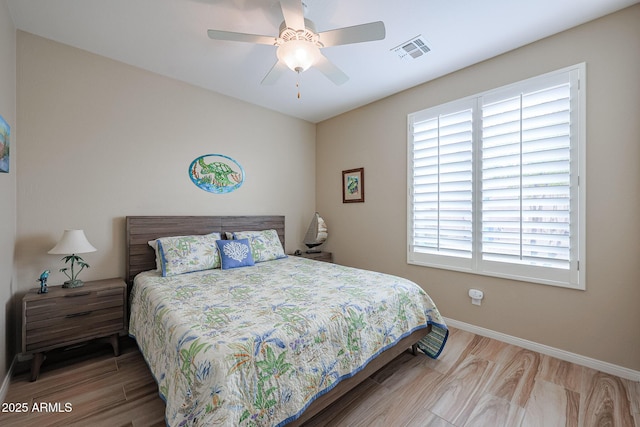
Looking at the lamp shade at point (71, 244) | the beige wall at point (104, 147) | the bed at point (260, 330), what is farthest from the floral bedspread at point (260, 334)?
the beige wall at point (104, 147)

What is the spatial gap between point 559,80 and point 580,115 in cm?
36

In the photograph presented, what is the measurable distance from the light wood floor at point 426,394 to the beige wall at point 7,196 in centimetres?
38

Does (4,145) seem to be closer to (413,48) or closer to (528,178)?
(413,48)

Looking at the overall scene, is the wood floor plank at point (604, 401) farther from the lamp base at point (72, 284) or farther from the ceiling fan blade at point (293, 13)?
the lamp base at point (72, 284)

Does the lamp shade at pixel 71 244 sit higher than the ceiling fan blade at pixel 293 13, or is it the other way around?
the ceiling fan blade at pixel 293 13

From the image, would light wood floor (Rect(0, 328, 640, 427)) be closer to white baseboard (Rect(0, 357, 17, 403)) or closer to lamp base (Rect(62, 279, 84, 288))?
white baseboard (Rect(0, 357, 17, 403))

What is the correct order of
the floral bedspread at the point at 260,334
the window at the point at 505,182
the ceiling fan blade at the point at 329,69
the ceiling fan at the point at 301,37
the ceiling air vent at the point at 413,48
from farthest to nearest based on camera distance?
the ceiling air vent at the point at 413,48 < the window at the point at 505,182 < the ceiling fan blade at the point at 329,69 < the ceiling fan at the point at 301,37 < the floral bedspread at the point at 260,334

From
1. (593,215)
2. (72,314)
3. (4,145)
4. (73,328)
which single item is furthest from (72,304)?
(593,215)

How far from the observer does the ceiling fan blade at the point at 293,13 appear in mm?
1609

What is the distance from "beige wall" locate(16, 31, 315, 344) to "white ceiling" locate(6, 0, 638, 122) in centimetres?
23

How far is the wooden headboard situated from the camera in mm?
2719

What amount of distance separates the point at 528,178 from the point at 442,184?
30.0 inches

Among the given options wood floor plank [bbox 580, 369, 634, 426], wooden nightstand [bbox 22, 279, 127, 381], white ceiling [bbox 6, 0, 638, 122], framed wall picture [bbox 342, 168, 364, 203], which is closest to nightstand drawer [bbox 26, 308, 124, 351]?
wooden nightstand [bbox 22, 279, 127, 381]

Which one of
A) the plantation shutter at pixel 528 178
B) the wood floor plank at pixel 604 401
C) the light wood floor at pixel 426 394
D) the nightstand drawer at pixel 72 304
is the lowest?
the light wood floor at pixel 426 394
